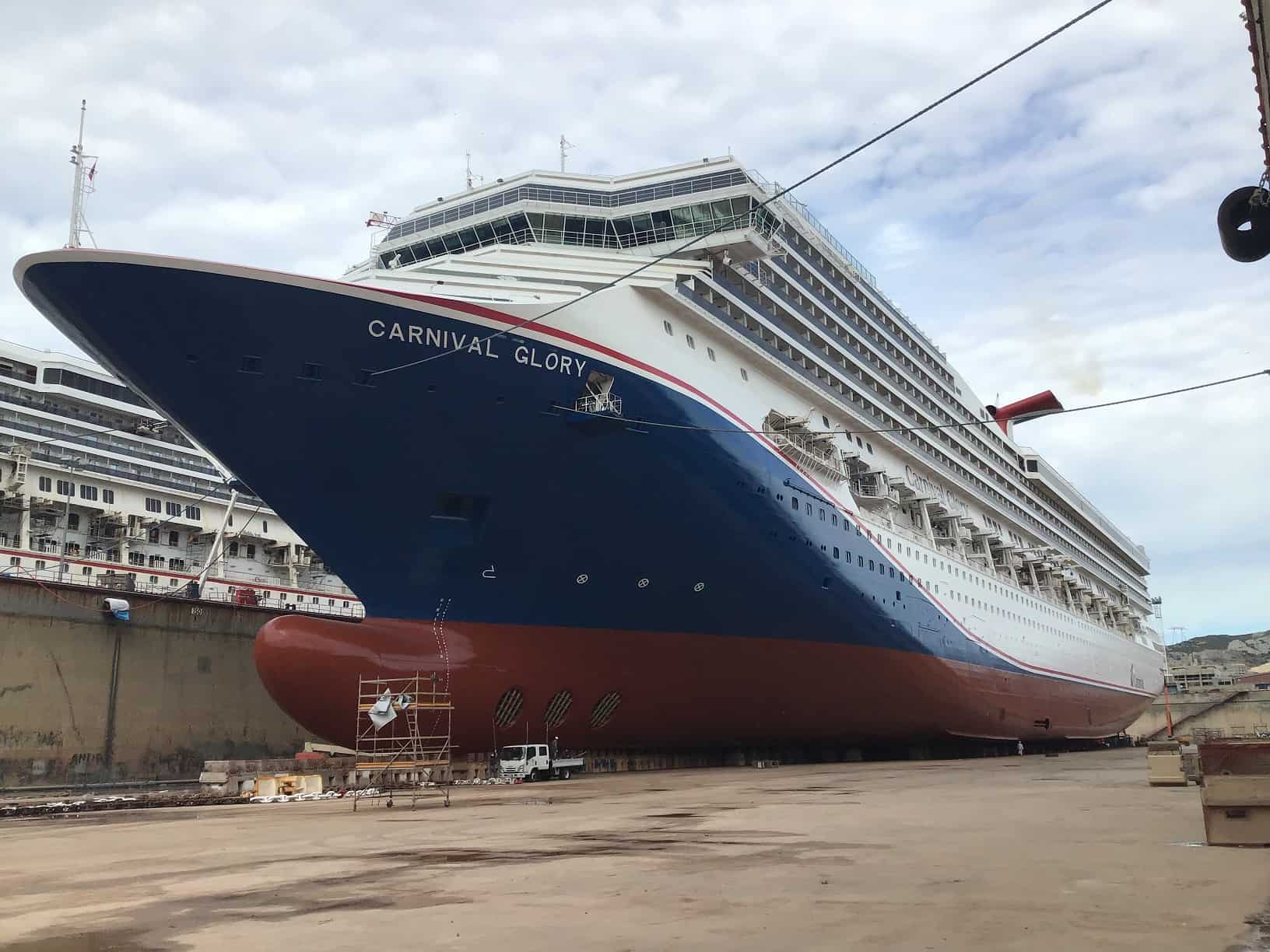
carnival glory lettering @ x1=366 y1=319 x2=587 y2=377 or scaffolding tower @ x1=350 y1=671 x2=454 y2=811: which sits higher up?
carnival glory lettering @ x1=366 y1=319 x2=587 y2=377

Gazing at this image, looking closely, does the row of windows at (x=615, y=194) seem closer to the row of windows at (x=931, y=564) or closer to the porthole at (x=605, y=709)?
the row of windows at (x=931, y=564)

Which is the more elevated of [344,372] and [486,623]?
[344,372]

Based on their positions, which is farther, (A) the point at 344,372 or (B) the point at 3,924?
(A) the point at 344,372

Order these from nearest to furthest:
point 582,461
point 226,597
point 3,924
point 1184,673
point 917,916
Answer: point 917,916 < point 3,924 < point 582,461 < point 226,597 < point 1184,673

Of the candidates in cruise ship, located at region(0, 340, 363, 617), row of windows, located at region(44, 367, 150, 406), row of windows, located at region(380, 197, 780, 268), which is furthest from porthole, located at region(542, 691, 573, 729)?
row of windows, located at region(44, 367, 150, 406)

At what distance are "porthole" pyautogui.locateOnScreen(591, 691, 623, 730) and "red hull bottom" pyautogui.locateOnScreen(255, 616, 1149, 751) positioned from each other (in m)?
0.10

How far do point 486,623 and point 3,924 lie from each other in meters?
12.8

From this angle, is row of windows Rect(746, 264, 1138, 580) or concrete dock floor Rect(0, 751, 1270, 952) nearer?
concrete dock floor Rect(0, 751, 1270, 952)

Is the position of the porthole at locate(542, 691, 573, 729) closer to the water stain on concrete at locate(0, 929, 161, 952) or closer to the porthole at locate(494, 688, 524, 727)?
the porthole at locate(494, 688, 524, 727)

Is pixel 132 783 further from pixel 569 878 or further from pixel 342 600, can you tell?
pixel 342 600

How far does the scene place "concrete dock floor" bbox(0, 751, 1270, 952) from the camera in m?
4.86

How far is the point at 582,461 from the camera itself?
1833 centimetres

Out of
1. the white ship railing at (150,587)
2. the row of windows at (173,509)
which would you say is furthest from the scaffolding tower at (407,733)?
the row of windows at (173,509)

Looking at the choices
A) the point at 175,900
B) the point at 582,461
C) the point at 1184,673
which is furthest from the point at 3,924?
the point at 1184,673
